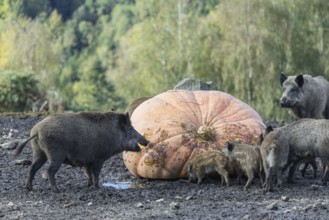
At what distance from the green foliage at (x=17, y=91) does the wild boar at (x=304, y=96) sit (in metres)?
10.8

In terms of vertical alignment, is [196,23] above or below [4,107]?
above

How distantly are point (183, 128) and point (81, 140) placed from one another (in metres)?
1.68

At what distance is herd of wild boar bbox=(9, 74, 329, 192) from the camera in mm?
10398

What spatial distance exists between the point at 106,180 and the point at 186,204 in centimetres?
238

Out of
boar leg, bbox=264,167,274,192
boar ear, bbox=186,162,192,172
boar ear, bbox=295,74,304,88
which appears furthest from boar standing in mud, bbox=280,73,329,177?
boar leg, bbox=264,167,274,192

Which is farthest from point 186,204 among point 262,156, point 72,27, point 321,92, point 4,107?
point 72,27

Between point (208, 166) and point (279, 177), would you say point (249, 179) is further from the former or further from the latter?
point (208, 166)

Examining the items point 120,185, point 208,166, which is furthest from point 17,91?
point 208,166

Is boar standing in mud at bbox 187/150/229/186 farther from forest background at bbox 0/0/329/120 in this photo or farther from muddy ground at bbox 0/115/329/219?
forest background at bbox 0/0/329/120

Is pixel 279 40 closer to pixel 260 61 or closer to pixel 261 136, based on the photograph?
pixel 260 61

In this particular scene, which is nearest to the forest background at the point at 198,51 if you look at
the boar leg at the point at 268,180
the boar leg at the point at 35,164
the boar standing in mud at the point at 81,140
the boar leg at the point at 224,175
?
the boar standing in mud at the point at 81,140

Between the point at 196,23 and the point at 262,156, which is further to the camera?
the point at 196,23

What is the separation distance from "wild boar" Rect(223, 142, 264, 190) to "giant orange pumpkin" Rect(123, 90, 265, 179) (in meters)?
0.67

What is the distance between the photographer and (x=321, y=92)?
15211 mm
